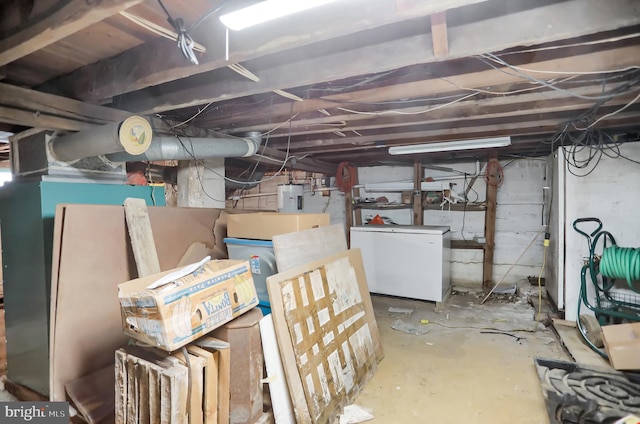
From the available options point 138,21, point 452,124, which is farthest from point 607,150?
point 138,21

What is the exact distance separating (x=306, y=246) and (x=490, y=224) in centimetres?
315

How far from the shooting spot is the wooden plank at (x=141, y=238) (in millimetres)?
2053

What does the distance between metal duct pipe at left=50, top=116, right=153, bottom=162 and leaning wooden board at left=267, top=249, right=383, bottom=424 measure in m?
1.12

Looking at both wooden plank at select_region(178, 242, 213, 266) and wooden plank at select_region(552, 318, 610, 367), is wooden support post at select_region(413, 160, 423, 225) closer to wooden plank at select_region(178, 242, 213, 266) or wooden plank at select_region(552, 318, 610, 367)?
wooden plank at select_region(552, 318, 610, 367)

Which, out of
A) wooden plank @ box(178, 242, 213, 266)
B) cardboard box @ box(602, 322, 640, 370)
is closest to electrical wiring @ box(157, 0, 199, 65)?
wooden plank @ box(178, 242, 213, 266)

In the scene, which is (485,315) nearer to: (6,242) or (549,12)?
(549,12)

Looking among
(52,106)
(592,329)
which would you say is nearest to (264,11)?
(52,106)

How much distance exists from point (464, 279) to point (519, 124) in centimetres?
269

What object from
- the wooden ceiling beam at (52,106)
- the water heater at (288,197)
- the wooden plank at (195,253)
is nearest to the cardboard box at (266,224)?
the wooden plank at (195,253)

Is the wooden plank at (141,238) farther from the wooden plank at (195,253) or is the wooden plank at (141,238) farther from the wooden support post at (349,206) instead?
the wooden support post at (349,206)

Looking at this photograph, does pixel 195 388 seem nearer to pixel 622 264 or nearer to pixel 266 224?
pixel 266 224

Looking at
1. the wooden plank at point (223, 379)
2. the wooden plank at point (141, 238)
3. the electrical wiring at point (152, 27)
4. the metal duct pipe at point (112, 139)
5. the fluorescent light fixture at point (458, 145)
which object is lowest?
the wooden plank at point (223, 379)

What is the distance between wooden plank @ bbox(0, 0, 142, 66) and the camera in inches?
40.9

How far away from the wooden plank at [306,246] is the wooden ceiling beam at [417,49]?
3.20 ft
